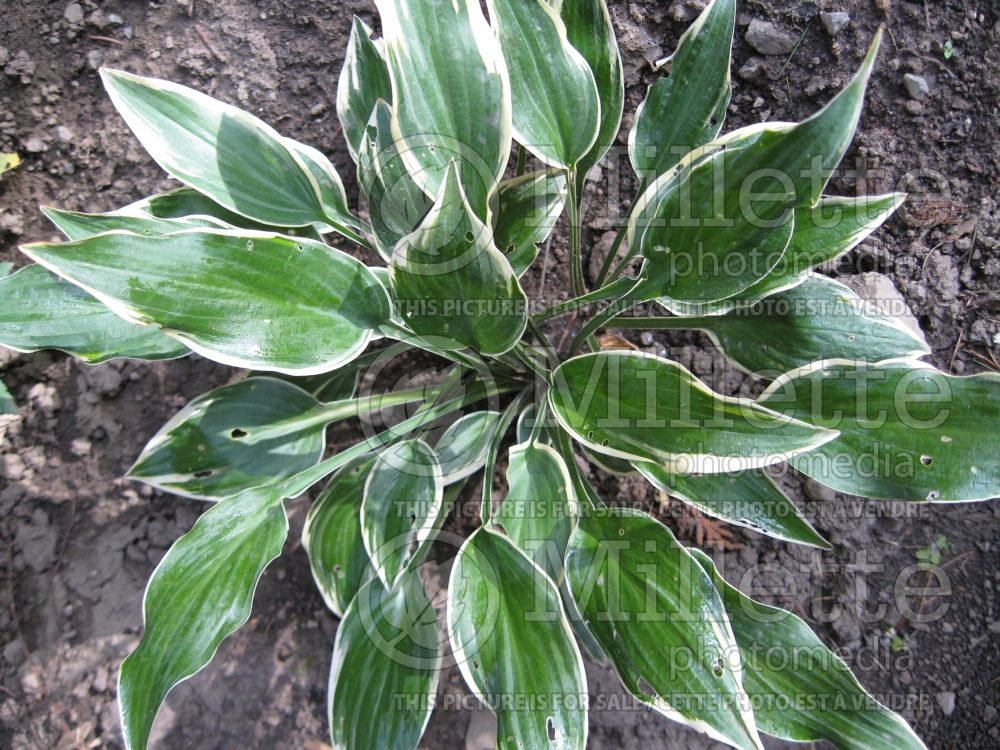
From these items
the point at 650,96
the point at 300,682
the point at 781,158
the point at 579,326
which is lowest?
the point at 300,682

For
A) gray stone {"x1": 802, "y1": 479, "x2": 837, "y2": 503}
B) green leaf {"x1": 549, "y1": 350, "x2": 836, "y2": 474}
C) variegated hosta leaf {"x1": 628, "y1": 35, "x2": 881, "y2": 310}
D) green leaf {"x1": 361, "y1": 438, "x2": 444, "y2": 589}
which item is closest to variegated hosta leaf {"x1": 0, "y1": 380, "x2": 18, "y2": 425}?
green leaf {"x1": 361, "y1": 438, "x2": 444, "y2": 589}

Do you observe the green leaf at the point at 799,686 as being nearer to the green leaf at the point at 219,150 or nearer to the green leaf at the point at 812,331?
the green leaf at the point at 812,331

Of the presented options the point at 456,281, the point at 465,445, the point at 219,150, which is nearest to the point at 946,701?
the point at 465,445

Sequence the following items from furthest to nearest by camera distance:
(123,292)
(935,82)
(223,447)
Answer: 1. (935,82)
2. (223,447)
3. (123,292)

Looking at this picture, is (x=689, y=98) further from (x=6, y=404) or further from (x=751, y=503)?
(x=6, y=404)

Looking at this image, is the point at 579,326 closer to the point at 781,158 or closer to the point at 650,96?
the point at 650,96

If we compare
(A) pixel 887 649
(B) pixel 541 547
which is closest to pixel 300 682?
(B) pixel 541 547

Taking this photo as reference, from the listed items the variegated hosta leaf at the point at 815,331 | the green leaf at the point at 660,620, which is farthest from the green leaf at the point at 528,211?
the green leaf at the point at 660,620
